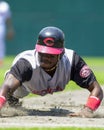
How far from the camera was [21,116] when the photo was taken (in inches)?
319

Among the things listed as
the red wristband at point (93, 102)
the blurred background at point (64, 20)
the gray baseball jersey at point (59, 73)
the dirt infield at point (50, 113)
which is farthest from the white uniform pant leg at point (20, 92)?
the blurred background at point (64, 20)

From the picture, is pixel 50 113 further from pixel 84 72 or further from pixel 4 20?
pixel 4 20

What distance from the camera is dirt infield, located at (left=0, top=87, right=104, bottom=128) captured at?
23.7ft

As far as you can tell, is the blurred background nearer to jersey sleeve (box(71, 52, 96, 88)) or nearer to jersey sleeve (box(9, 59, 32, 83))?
jersey sleeve (box(71, 52, 96, 88))

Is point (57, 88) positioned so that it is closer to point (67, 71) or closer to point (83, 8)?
point (67, 71)

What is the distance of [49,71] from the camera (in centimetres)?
825

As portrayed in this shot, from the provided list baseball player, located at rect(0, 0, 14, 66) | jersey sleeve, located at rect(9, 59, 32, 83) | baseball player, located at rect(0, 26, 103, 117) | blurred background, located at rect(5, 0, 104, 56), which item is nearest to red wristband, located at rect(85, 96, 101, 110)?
baseball player, located at rect(0, 26, 103, 117)

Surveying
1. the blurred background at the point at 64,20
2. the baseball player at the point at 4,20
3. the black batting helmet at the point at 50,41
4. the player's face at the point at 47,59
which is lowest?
the blurred background at the point at 64,20

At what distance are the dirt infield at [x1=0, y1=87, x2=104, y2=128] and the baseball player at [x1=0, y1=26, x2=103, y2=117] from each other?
0.25 m

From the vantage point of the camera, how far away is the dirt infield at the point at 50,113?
721cm

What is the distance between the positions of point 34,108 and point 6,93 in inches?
64.0

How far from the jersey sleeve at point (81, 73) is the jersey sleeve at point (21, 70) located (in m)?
0.54

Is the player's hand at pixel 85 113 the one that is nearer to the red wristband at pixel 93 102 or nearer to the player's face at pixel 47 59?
the red wristband at pixel 93 102

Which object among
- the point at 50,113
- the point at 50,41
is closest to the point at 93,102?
the point at 50,113
